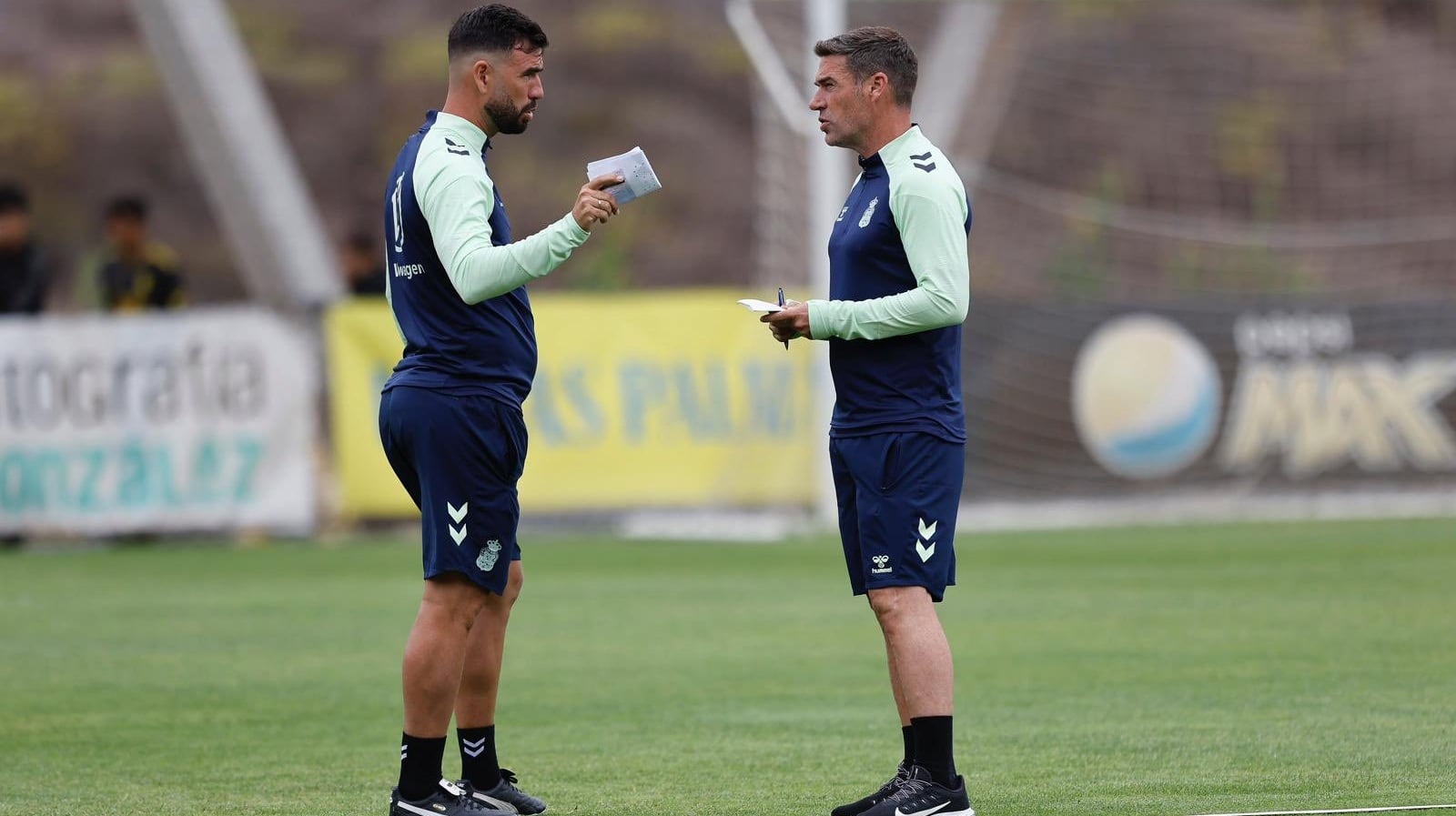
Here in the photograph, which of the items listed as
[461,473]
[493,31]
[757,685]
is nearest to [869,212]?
[493,31]

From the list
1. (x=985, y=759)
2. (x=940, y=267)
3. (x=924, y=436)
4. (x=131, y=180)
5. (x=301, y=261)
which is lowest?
(x=985, y=759)

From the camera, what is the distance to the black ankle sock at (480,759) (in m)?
6.48

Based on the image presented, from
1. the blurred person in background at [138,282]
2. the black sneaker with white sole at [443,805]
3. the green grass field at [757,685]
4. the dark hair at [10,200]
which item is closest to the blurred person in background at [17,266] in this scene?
the dark hair at [10,200]

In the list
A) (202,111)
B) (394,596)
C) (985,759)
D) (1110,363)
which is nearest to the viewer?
(985,759)

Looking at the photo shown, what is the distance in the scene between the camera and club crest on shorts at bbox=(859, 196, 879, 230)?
6246 mm

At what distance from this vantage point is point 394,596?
12.6m

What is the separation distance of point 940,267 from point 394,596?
7.13m

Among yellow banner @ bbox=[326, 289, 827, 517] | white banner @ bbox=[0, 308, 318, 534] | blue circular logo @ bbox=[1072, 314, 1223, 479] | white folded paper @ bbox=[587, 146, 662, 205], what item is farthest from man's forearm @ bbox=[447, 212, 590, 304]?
blue circular logo @ bbox=[1072, 314, 1223, 479]

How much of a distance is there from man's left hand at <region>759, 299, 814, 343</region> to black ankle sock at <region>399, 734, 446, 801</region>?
1.49 m

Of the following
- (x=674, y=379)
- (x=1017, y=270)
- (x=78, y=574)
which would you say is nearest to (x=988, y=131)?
(x=1017, y=270)

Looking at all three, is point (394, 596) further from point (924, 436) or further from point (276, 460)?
point (924, 436)

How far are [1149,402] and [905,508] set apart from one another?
12180 millimetres

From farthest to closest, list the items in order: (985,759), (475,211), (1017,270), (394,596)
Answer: (1017,270)
(394,596)
(985,759)
(475,211)

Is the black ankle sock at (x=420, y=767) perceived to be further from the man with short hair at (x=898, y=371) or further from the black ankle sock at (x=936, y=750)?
the black ankle sock at (x=936, y=750)
